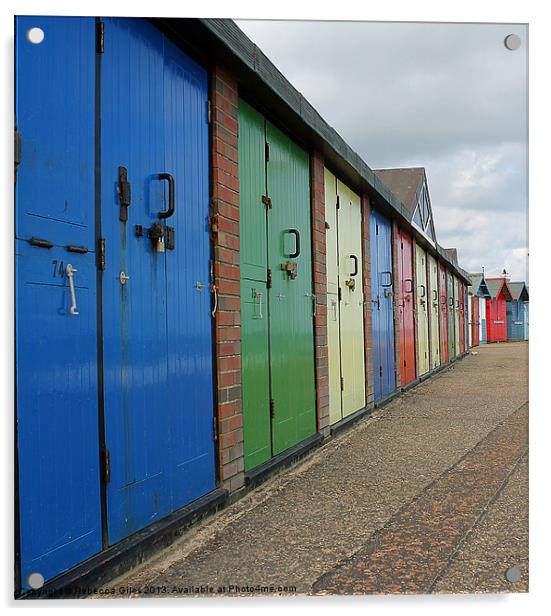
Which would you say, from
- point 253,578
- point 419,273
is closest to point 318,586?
point 253,578

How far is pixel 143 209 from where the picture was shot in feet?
10.7

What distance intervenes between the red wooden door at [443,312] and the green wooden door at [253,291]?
1031 cm

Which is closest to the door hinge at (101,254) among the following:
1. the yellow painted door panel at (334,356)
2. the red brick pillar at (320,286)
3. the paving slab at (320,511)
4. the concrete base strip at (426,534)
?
the paving slab at (320,511)

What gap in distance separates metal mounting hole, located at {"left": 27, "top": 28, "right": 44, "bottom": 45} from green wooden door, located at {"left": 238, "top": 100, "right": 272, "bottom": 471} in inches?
82.6

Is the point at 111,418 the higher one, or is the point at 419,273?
the point at 419,273

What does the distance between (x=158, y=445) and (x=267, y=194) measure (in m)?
2.30

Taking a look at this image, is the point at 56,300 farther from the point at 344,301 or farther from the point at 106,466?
the point at 344,301

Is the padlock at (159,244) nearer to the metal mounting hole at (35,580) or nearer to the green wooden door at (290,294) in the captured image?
the metal mounting hole at (35,580)

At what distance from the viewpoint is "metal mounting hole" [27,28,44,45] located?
2.47 metres

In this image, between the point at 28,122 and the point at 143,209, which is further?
the point at 143,209

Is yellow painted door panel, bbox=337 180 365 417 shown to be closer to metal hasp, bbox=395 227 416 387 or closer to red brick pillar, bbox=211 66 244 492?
metal hasp, bbox=395 227 416 387

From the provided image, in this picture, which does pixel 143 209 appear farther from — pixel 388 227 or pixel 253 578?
pixel 388 227

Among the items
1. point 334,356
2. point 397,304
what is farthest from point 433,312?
point 334,356

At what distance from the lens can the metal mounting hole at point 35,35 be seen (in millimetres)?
2469
